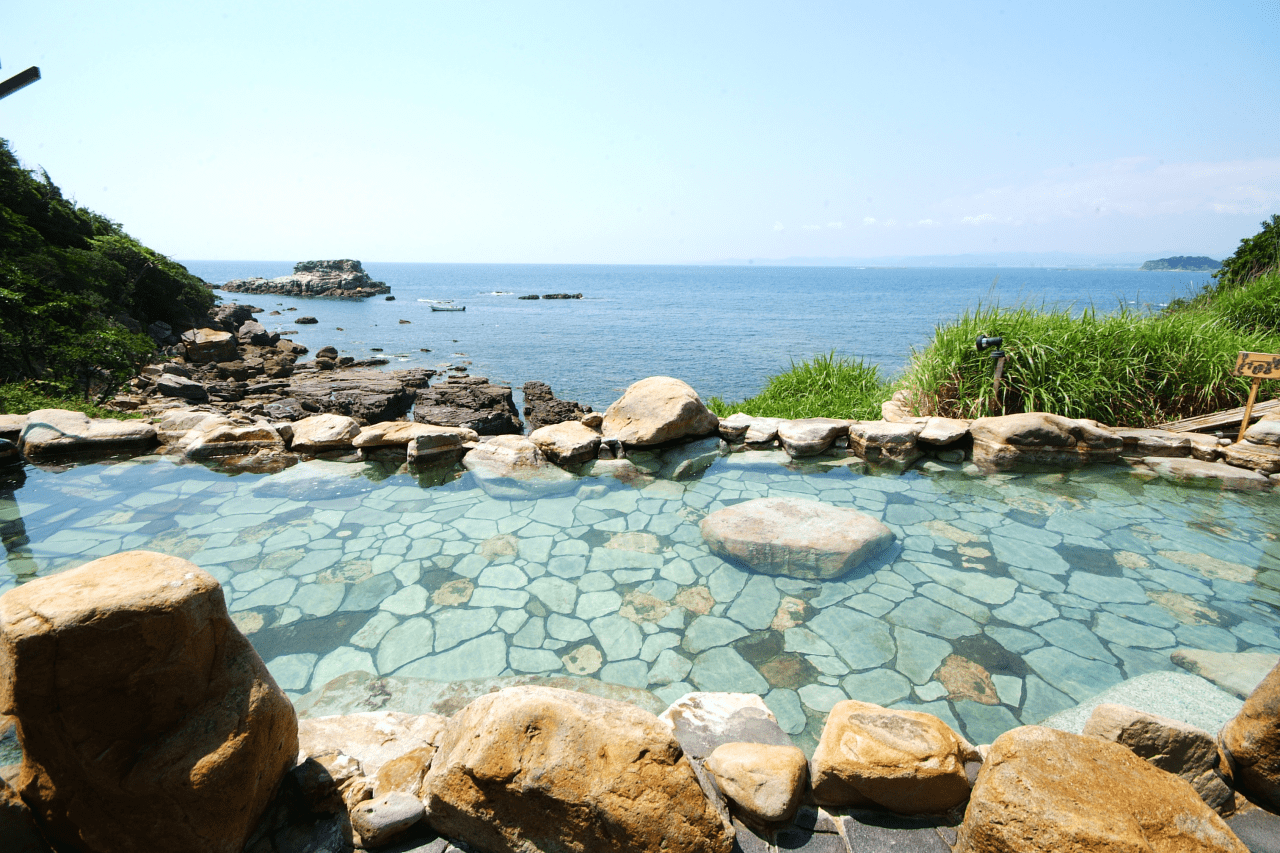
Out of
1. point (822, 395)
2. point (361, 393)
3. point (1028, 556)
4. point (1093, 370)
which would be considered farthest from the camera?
point (361, 393)

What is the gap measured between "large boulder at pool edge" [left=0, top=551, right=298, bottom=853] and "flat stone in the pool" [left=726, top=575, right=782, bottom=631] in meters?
2.71

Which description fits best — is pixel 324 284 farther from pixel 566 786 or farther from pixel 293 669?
pixel 566 786

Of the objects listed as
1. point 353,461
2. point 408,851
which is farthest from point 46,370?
point 408,851

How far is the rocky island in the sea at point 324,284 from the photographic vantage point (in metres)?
60.0

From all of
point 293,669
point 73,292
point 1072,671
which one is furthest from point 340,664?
point 73,292

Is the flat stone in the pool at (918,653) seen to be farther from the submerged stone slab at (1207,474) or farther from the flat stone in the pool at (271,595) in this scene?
the submerged stone slab at (1207,474)

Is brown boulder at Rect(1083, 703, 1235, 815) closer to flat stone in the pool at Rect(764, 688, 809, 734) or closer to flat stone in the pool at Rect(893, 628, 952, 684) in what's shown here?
flat stone in the pool at Rect(893, 628, 952, 684)

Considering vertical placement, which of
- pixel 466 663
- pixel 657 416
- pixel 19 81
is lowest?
pixel 466 663

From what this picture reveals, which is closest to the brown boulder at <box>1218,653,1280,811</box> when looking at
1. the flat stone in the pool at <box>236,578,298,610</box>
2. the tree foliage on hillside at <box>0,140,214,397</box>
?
the flat stone in the pool at <box>236,578,298,610</box>

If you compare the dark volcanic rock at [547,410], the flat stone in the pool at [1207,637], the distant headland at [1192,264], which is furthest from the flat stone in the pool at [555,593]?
the distant headland at [1192,264]

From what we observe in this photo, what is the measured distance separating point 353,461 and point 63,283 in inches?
567

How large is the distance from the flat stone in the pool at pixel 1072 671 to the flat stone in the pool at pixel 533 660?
9.29 feet

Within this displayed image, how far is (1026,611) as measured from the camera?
3.73m

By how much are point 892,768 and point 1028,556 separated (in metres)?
3.04
